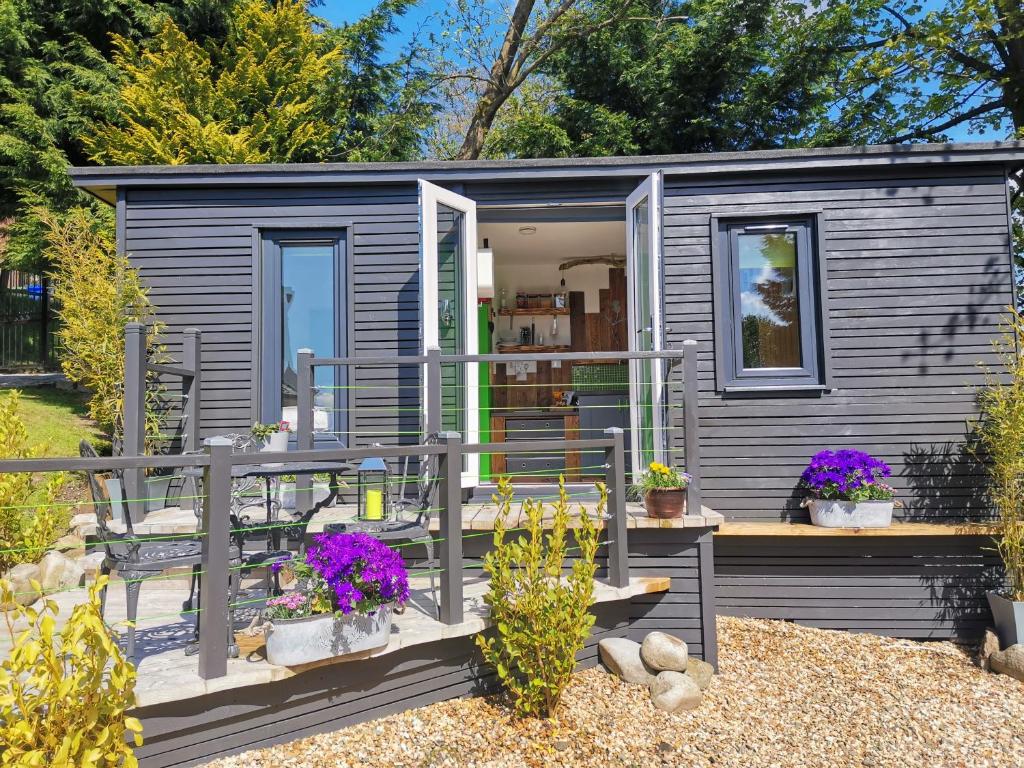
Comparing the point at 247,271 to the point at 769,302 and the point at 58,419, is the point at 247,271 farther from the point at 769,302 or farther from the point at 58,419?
Answer: the point at 58,419

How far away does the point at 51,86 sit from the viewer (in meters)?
10.7

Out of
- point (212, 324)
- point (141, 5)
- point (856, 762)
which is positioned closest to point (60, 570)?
point (212, 324)

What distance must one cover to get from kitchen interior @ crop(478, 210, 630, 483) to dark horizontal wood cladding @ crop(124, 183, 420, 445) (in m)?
0.71

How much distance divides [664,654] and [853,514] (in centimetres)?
189

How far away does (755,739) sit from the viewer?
358 centimetres

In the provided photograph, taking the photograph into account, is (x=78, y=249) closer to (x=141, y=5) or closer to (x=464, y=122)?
(x=141, y=5)

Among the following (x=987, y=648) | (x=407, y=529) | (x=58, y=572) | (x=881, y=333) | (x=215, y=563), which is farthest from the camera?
(x=881, y=333)

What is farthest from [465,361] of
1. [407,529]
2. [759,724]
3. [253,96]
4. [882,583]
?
[253,96]

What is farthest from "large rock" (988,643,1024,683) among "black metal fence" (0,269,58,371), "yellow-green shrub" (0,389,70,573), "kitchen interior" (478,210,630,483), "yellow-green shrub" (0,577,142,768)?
"black metal fence" (0,269,58,371)

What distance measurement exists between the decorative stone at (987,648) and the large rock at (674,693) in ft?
7.22

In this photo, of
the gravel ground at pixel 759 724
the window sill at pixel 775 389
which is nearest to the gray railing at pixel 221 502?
the gravel ground at pixel 759 724

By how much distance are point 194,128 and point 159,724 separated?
9.12m

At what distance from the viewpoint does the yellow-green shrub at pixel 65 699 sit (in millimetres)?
1985

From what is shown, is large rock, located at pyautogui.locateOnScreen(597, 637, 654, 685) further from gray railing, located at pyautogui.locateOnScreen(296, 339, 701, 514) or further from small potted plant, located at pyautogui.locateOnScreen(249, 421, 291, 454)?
small potted plant, located at pyautogui.locateOnScreen(249, 421, 291, 454)
